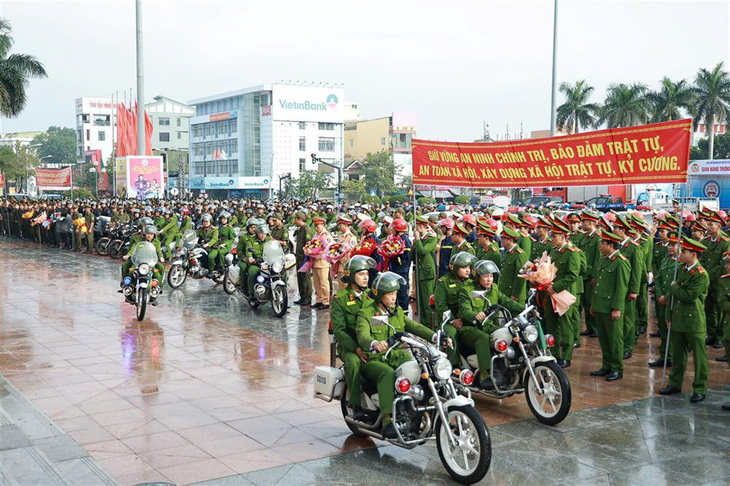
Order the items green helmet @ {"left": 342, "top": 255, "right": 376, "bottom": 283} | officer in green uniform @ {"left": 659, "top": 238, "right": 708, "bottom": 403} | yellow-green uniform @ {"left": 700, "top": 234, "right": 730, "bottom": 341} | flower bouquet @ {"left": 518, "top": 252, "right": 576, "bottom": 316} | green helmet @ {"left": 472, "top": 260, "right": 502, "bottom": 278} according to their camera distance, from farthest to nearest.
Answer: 1. yellow-green uniform @ {"left": 700, "top": 234, "right": 730, "bottom": 341}
2. flower bouquet @ {"left": 518, "top": 252, "right": 576, "bottom": 316}
3. officer in green uniform @ {"left": 659, "top": 238, "right": 708, "bottom": 403}
4. green helmet @ {"left": 472, "top": 260, "right": 502, "bottom": 278}
5. green helmet @ {"left": 342, "top": 255, "right": 376, "bottom": 283}

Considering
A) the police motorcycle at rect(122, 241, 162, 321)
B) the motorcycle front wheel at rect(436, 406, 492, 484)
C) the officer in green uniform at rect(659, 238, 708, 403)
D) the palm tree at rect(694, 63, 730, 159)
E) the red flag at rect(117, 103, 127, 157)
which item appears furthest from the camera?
the palm tree at rect(694, 63, 730, 159)

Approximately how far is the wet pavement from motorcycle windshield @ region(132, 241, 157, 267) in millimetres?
1084

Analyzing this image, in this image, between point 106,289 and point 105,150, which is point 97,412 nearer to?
point 106,289

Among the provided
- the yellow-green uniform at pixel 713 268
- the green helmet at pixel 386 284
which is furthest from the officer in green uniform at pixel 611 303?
the green helmet at pixel 386 284

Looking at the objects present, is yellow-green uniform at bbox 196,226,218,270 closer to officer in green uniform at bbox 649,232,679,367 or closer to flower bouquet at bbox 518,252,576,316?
flower bouquet at bbox 518,252,576,316

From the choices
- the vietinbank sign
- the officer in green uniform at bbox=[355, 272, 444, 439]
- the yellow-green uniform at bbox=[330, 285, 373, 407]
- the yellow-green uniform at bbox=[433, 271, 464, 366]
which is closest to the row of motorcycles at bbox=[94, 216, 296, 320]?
the yellow-green uniform at bbox=[433, 271, 464, 366]

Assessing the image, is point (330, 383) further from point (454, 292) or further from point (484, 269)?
point (484, 269)

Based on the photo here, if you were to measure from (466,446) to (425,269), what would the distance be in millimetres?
6555

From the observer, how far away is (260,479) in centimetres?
607

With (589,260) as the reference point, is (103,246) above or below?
below

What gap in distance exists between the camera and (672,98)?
58.1 m

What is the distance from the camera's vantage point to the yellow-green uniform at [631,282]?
9.91 metres

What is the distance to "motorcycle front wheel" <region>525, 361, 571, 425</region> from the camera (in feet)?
23.6

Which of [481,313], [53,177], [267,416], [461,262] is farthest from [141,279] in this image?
[53,177]
